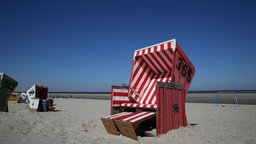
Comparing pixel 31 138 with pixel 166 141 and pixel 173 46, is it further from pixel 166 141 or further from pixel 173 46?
pixel 173 46

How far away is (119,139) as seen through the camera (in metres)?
4.96

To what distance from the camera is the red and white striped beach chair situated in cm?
527

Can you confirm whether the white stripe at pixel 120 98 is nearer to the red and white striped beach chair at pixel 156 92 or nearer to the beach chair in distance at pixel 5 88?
the red and white striped beach chair at pixel 156 92

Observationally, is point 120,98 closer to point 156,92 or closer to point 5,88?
point 156,92

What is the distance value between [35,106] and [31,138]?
→ 9.24 metres

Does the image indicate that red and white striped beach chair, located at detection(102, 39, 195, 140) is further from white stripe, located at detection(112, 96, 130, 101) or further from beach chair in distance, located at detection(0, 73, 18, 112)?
Result: beach chair in distance, located at detection(0, 73, 18, 112)

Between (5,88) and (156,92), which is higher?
(5,88)

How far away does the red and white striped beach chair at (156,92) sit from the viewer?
5.27m

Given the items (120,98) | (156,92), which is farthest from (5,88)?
(156,92)

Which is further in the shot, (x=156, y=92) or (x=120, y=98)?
(x=120, y=98)

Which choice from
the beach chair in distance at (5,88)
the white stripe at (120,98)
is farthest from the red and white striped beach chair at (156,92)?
the beach chair in distance at (5,88)

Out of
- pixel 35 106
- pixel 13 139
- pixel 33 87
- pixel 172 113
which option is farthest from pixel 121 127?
pixel 33 87

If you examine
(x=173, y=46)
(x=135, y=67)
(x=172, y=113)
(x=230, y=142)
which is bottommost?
(x=230, y=142)

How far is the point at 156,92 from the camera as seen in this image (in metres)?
5.13
